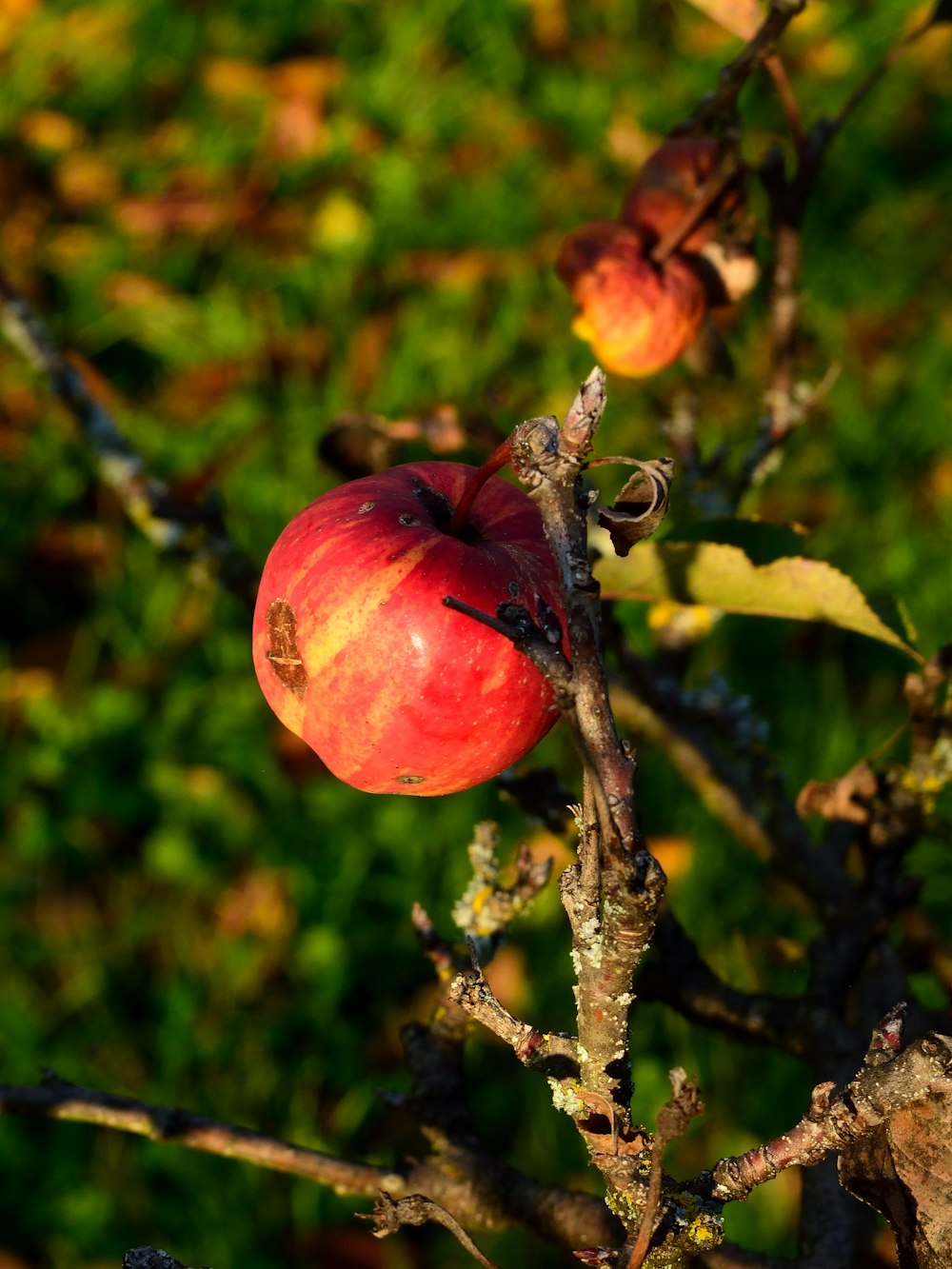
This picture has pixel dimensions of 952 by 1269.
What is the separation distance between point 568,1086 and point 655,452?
6.15 ft

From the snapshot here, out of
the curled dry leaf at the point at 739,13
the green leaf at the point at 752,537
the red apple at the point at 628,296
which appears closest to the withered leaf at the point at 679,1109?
the green leaf at the point at 752,537

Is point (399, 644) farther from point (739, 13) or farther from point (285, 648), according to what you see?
point (739, 13)

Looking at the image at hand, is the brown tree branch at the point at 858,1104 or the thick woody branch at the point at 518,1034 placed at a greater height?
the thick woody branch at the point at 518,1034

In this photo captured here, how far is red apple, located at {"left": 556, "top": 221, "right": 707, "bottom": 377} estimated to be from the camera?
127cm

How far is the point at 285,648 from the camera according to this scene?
940 millimetres

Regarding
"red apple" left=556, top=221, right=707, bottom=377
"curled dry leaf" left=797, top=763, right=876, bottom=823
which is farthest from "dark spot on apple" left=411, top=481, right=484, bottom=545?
"curled dry leaf" left=797, top=763, right=876, bottom=823

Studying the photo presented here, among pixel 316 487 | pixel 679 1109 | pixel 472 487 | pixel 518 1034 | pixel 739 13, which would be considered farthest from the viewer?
pixel 316 487

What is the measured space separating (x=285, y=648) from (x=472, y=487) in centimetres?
18

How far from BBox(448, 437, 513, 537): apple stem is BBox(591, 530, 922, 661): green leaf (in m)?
0.17

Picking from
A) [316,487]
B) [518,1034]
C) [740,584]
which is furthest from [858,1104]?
[316,487]

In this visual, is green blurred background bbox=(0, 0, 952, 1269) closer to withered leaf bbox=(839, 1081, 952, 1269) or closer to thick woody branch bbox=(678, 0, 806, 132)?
thick woody branch bbox=(678, 0, 806, 132)

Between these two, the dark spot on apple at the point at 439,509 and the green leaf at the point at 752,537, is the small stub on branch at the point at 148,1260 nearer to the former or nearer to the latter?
the dark spot on apple at the point at 439,509

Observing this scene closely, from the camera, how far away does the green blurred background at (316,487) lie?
1.99 meters

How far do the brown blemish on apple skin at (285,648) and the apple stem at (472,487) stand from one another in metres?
0.14
